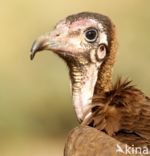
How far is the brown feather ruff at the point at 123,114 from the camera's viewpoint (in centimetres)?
617

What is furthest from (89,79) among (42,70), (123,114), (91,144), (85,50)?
(42,70)

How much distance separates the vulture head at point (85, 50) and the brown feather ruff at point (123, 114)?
0.19m

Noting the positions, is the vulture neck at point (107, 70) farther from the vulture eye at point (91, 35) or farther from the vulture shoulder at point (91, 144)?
the vulture shoulder at point (91, 144)

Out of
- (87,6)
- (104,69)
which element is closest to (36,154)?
(104,69)

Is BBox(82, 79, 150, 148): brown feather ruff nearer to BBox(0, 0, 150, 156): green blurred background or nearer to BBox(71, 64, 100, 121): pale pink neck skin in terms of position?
BBox(71, 64, 100, 121): pale pink neck skin

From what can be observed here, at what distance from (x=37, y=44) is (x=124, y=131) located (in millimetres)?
1063

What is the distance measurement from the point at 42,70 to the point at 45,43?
890 cm

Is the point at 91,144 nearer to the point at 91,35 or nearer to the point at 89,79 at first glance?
the point at 89,79

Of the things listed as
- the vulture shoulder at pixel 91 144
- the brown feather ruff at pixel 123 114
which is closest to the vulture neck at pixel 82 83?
the brown feather ruff at pixel 123 114

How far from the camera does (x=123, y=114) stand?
6469 mm

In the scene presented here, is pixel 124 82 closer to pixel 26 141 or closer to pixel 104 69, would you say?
pixel 104 69

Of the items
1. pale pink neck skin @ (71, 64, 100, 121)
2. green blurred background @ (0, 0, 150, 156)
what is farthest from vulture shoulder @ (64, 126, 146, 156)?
green blurred background @ (0, 0, 150, 156)

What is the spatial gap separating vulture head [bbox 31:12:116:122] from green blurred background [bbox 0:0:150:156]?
3.21m

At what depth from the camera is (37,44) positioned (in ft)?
22.7
